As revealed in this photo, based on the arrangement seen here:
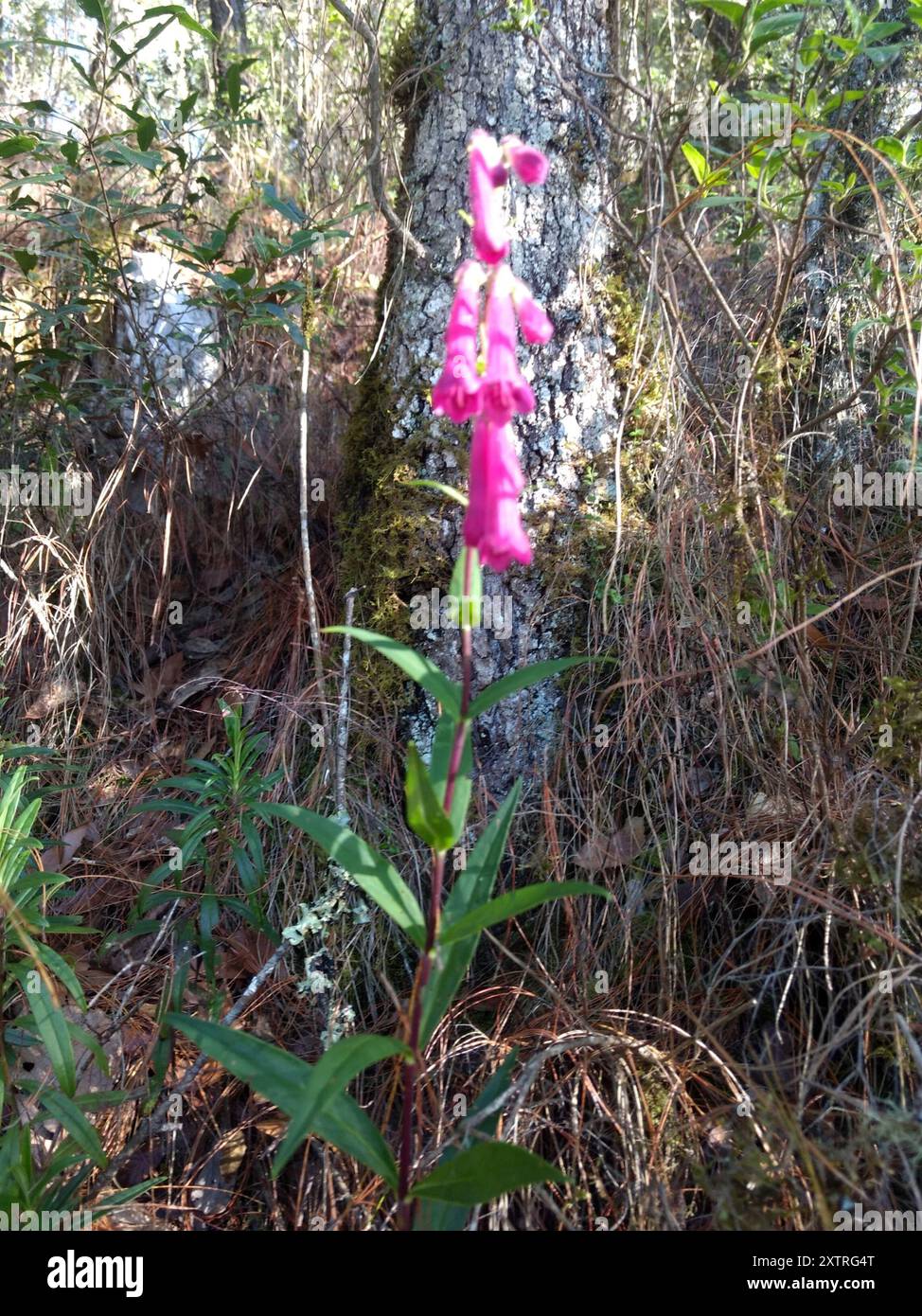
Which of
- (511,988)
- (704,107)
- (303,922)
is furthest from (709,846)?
(704,107)

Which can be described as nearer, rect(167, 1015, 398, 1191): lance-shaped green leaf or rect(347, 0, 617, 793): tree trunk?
rect(167, 1015, 398, 1191): lance-shaped green leaf

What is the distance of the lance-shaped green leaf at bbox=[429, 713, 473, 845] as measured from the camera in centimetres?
143

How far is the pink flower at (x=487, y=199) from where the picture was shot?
1.23 meters

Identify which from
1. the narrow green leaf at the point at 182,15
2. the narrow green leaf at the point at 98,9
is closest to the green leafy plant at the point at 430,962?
the narrow green leaf at the point at 182,15

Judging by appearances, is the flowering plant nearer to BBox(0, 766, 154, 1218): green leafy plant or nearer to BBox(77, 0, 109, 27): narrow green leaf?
BBox(0, 766, 154, 1218): green leafy plant

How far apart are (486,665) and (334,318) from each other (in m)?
1.82

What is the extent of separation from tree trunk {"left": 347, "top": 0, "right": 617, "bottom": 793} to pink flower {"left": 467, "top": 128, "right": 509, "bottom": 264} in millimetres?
1261

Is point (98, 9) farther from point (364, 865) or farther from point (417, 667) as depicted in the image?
point (364, 865)

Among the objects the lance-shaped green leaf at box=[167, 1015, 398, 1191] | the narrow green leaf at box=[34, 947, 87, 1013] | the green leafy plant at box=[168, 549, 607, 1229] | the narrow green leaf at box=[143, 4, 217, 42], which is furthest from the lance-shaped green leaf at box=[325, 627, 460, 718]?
the narrow green leaf at box=[143, 4, 217, 42]

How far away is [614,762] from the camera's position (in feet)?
7.76

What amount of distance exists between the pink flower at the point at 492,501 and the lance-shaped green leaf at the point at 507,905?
489 mm

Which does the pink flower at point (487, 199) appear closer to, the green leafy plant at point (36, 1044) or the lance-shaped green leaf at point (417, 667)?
the lance-shaped green leaf at point (417, 667)

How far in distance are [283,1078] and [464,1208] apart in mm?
457

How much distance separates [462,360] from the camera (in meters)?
1.27
